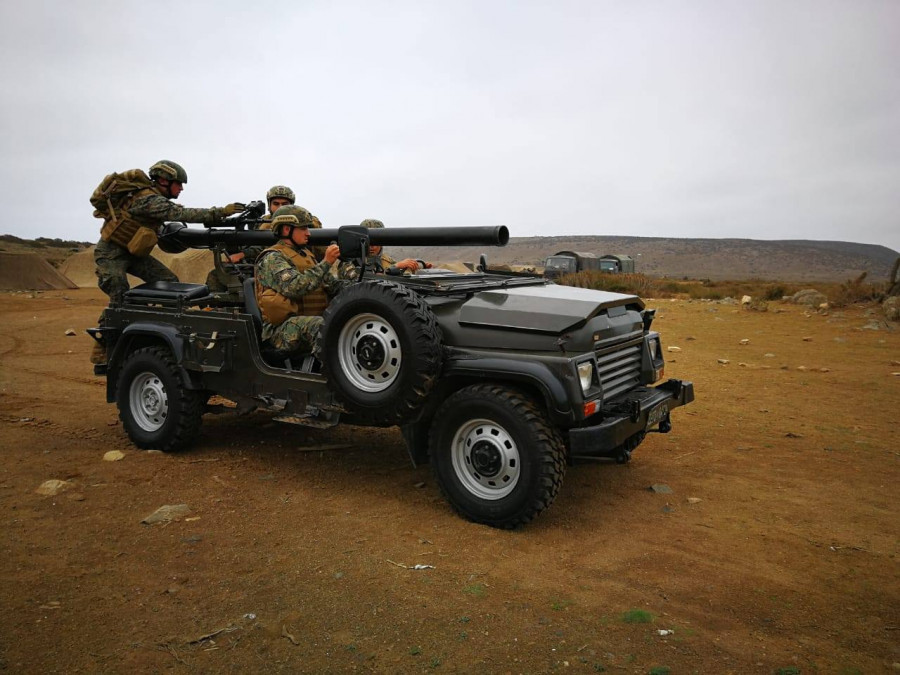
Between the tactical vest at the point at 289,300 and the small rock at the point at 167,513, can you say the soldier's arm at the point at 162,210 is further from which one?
the small rock at the point at 167,513

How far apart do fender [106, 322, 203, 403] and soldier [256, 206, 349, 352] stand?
838mm

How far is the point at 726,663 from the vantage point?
2.98 meters

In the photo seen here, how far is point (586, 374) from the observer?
4355mm

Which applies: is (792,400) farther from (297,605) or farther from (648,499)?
(297,605)

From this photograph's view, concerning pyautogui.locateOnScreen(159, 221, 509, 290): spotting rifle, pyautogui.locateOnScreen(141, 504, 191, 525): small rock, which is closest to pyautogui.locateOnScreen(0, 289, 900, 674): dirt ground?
pyautogui.locateOnScreen(141, 504, 191, 525): small rock

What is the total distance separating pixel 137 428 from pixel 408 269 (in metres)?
2.95

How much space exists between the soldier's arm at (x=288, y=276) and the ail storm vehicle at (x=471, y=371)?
290 mm

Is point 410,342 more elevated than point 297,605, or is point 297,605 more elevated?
point 410,342

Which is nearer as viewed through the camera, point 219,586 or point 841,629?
point 841,629

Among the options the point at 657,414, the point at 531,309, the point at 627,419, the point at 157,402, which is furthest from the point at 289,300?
the point at 657,414

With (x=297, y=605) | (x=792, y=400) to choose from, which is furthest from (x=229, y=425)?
(x=792, y=400)

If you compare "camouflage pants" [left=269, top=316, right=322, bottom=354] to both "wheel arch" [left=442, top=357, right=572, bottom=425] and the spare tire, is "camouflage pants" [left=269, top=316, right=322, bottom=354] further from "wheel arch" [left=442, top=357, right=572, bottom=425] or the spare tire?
"wheel arch" [left=442, top=357, right=572, bottom=425]

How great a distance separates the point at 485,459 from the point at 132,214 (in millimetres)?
4357

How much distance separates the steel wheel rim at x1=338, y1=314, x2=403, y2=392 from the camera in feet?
15.1
